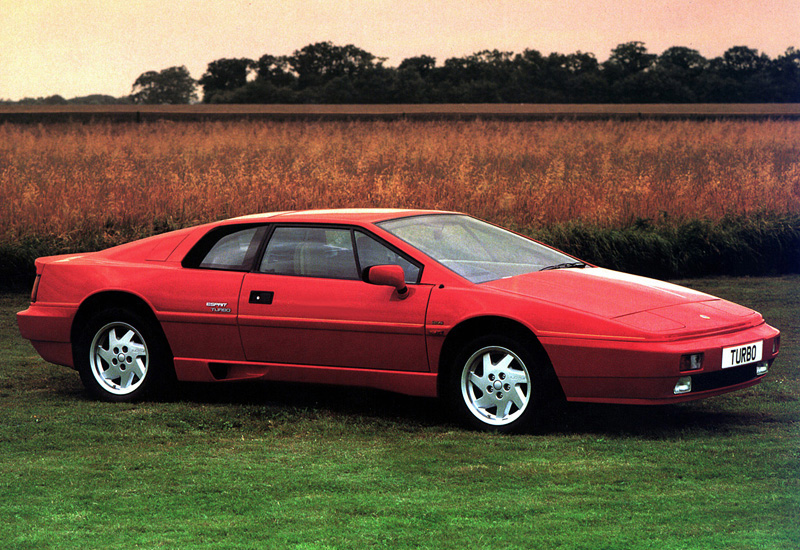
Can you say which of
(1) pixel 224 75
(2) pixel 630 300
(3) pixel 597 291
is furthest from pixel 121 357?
(1) pixel 224 75

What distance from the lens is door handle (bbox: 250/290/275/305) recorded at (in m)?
6.93

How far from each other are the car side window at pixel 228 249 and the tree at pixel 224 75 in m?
68.4

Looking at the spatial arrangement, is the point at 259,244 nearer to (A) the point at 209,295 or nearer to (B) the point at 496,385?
(A) the point at 209,295

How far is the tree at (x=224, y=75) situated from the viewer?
74312mm

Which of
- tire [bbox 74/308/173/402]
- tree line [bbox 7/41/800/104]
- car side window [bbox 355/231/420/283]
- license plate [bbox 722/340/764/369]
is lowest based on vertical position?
tire [bbox 74/308/173/402]

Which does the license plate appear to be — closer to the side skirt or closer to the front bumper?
the front bumper

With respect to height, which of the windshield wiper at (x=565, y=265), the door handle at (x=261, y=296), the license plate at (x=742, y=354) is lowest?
the license plate at (x=742, y=354)

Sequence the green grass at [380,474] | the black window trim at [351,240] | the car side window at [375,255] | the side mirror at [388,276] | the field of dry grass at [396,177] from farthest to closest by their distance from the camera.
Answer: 1. the field of dry grass at [396,177]
2. the car side window at [375,255]
3. the black window trim at [351,240]
4. the side mirror at [388,276]
5. the green grass at [380,474]

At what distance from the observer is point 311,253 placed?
704 cm

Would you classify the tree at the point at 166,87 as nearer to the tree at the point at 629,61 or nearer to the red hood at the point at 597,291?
the tree at the point at 629,61

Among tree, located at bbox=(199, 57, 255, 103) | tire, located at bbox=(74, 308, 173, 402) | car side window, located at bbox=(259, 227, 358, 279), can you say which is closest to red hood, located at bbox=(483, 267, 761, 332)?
car side window, located at bbox=(259, 227, 358, 279)

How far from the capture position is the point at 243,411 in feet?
22.8

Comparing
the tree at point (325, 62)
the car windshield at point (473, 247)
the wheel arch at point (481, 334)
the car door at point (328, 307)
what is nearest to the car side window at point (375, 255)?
the car door at point (328, 307)

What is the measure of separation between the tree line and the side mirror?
5445cm
